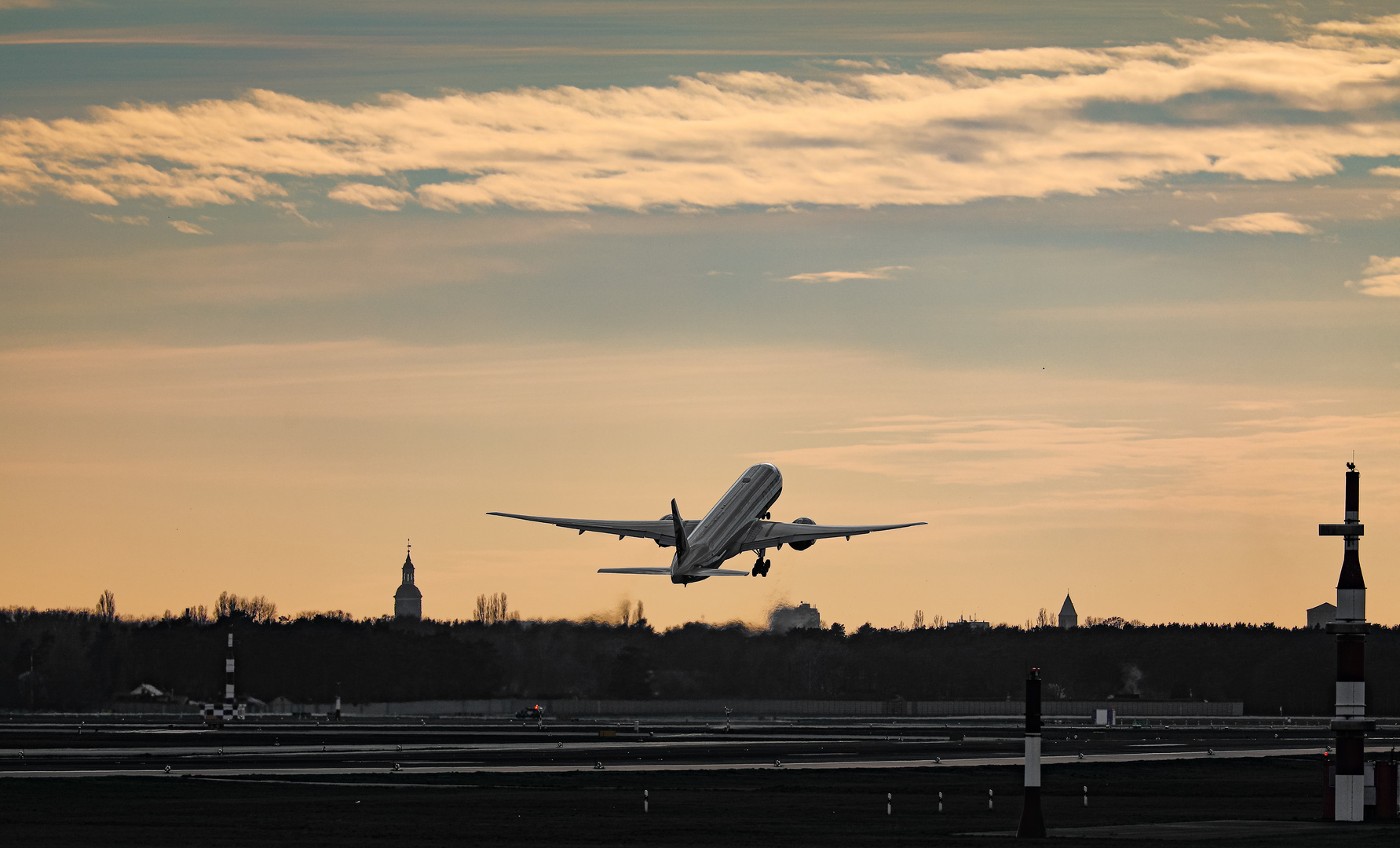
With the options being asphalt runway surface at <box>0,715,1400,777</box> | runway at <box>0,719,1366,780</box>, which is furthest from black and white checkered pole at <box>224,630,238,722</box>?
runway at <box>0,719,1366,780</box>

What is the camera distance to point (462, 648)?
194 m

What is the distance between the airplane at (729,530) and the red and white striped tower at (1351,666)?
51.1 m

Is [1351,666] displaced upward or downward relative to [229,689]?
upward

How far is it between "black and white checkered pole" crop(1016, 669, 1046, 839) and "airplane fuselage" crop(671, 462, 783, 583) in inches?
2257

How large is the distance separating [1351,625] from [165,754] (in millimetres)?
70807

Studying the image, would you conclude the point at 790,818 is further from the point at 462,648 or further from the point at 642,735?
the point at 462,648

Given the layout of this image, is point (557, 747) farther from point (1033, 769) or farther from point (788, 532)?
point (1033, 769)

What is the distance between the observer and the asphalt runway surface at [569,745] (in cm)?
9575

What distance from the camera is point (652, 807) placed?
68.4 metres

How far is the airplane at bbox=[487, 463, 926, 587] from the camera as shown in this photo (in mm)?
110625

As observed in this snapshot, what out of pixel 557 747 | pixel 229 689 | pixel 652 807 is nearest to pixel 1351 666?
pixel 652 807

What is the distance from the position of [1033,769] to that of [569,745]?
7189cm

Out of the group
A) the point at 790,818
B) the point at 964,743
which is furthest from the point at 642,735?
the point at 790,818

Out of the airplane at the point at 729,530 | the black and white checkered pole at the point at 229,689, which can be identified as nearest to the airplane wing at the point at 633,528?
the airplane at the point at 729,530
